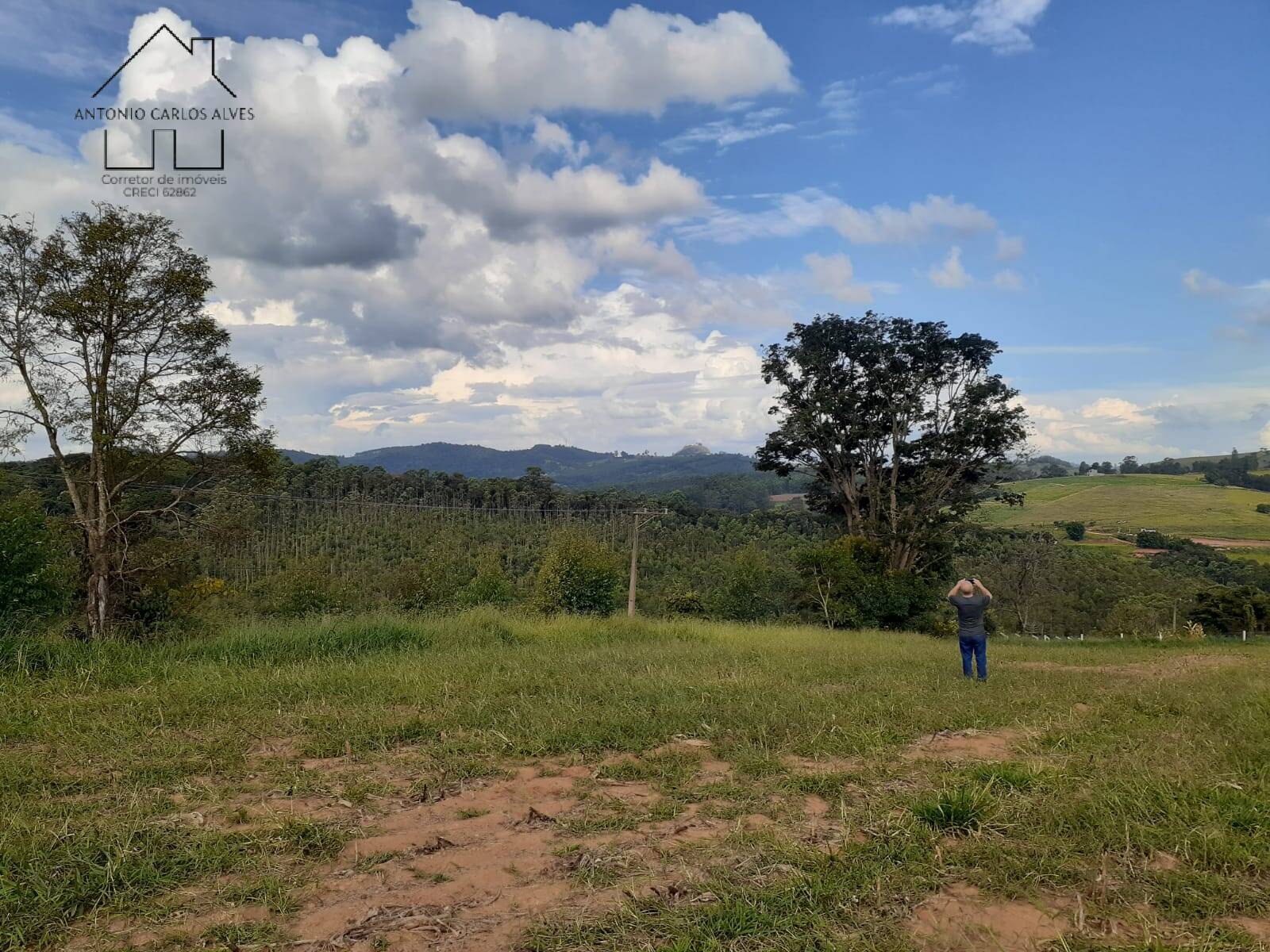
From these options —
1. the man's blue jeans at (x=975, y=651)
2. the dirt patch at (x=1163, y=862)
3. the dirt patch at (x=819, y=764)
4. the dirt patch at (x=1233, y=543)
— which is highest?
the dirt patch at (x=1163, y=862)

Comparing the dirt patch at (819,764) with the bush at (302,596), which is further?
the bush at (302,596)

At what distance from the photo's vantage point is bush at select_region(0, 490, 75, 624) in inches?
586

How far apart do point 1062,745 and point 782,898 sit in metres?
3.47

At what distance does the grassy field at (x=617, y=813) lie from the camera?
3070 millimetres

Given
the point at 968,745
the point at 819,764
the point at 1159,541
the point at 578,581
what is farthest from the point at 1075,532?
the point at 819,764

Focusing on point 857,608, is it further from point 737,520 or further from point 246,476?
point 737,520

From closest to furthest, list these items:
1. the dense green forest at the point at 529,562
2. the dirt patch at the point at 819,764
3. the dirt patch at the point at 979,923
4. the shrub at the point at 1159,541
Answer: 1. the dirt patch at the point at 979,923
2. the dirt patch at the point at 819,764
3. the dense green forest at the point at 529,562
4. the shrub at the point at 1159,541

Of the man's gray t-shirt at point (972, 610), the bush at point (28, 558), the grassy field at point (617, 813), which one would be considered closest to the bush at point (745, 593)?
the man's gray t-shirt at point (972, 610)

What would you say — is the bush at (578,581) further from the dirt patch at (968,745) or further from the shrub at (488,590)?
the dirt patch at (968,745)

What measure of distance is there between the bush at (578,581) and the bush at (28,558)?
12758 millimetres

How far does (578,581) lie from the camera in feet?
81.0

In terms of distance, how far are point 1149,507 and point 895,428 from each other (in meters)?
83.2

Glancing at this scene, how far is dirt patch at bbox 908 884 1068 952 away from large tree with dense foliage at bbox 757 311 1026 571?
24.9 meters

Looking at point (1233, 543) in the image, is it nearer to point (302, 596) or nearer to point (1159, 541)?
point (1159, 541)
